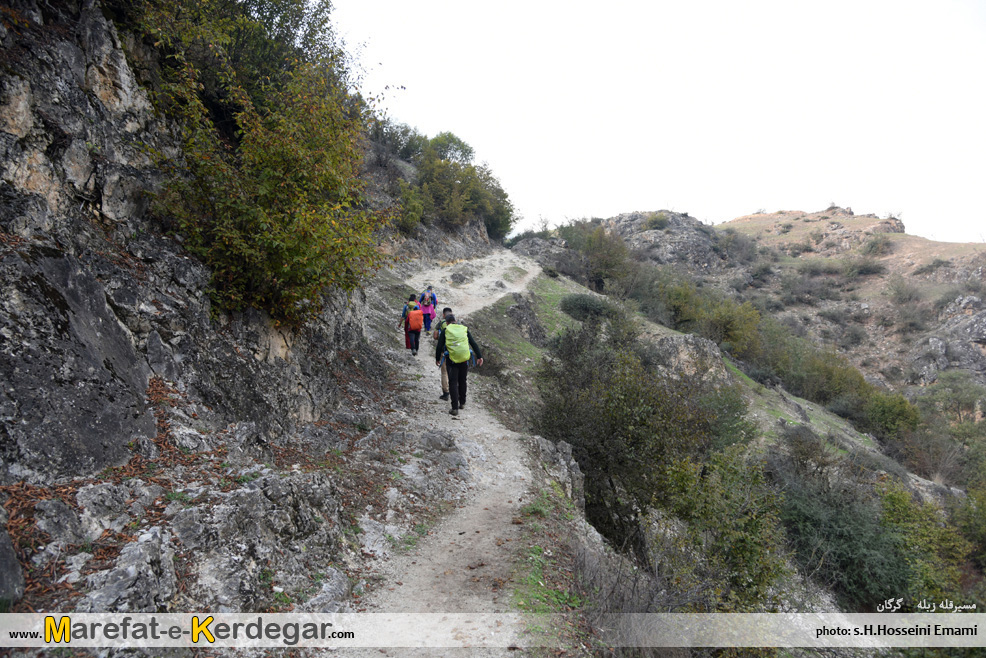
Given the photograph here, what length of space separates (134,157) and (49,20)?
1.79 meters

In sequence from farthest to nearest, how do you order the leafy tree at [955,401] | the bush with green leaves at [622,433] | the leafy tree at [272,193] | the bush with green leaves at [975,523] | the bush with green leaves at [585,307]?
the leafy tree at [955,401] → the bush with green leaves at [585,307] → the bush with green leaves at [975,523] → the bush with green leaves at [622,433] → the leafy tree at [272,193]

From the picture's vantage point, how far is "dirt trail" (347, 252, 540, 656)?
4434mm

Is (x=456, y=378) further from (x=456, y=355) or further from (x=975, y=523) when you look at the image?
(x=975, y=523)

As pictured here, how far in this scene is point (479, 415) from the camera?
33.6ft

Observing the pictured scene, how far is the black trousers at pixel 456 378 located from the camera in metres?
9.48

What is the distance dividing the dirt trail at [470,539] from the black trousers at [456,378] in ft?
1.34

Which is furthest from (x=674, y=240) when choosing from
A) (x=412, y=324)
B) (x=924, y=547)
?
(x=412, y=324)

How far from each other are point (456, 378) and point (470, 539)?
13.6ft

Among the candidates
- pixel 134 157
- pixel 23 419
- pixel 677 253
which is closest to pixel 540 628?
pixel 23 419

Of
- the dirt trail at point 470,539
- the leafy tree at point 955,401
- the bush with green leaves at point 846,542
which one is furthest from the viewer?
the leafy tree at point 955,401

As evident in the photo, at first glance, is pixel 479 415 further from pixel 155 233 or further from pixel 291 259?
pixel 155 233

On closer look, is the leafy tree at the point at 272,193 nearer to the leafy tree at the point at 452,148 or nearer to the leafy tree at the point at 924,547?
the leafy tree at the point at 924,547

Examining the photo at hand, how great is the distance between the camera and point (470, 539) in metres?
5.85

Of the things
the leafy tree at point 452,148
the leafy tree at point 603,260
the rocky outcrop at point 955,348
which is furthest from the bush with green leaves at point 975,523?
the leafy tree at point 452,148
